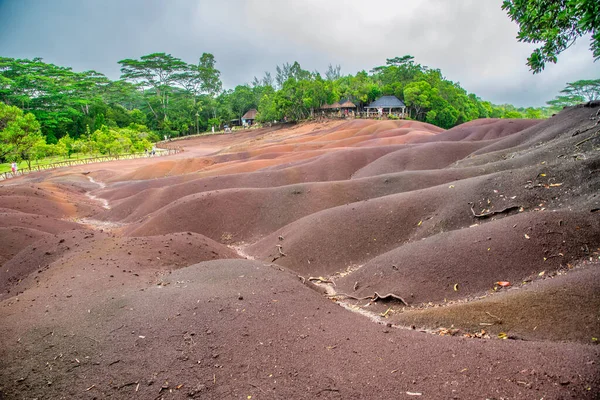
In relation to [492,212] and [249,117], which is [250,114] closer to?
[249,117]

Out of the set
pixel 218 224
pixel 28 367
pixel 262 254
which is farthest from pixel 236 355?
pixel 218 224

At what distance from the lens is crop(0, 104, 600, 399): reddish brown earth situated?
194 inches

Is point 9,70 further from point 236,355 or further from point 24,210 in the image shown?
point 236,355

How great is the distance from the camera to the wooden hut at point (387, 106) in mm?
66000

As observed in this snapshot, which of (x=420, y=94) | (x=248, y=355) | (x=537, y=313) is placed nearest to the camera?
(x=248, y=355)

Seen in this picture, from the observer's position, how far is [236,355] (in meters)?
5.57

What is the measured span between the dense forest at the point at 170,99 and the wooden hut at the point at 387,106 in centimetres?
174

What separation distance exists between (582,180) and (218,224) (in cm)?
1579

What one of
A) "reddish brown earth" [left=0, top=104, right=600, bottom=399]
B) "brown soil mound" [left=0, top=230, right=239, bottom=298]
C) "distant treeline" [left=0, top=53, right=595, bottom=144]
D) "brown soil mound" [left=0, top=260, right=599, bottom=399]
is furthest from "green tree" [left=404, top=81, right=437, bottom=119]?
"brown soil mound" [left=0, top=260, right=599, bottom=399]

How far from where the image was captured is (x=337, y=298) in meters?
10.6

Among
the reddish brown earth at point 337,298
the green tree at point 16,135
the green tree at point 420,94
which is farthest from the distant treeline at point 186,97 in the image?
the reddish brown earth at point 337,298

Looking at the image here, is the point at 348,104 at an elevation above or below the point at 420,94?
above

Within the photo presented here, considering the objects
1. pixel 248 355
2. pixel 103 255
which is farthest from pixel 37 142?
pixel 248 355

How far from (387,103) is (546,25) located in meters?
58.6
